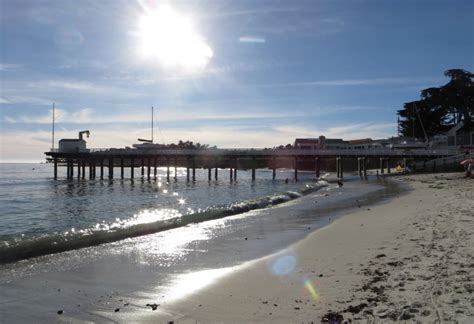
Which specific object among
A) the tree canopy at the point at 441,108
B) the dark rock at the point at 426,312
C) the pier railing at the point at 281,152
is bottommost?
the dark rock at the point at 426,312

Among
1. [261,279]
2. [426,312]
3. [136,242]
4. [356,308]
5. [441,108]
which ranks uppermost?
[441,108]

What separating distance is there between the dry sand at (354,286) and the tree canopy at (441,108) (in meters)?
73.0

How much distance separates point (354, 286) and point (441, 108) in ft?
273

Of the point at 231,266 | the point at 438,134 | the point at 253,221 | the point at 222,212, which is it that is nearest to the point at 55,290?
the point at 231,266

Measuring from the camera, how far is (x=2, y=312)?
6.43m

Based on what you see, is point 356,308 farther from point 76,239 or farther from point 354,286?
point 76,239

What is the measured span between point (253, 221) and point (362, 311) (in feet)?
40.3

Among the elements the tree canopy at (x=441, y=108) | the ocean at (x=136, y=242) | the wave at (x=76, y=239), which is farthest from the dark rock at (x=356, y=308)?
the tree canopy at (x=441, y=108)

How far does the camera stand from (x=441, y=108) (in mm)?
80438

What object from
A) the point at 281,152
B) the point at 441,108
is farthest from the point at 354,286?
the point at 441,108

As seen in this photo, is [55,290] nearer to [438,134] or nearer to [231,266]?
[231,266]

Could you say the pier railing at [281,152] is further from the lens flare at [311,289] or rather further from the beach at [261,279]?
the lens flare at [311,289]

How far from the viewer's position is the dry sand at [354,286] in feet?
18.3

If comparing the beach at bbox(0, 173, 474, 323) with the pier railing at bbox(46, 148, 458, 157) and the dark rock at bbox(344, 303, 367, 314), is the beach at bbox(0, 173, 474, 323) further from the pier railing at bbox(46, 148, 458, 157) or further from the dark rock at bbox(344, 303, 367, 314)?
the pier railing at bbox(46, 148, 458, 157)
